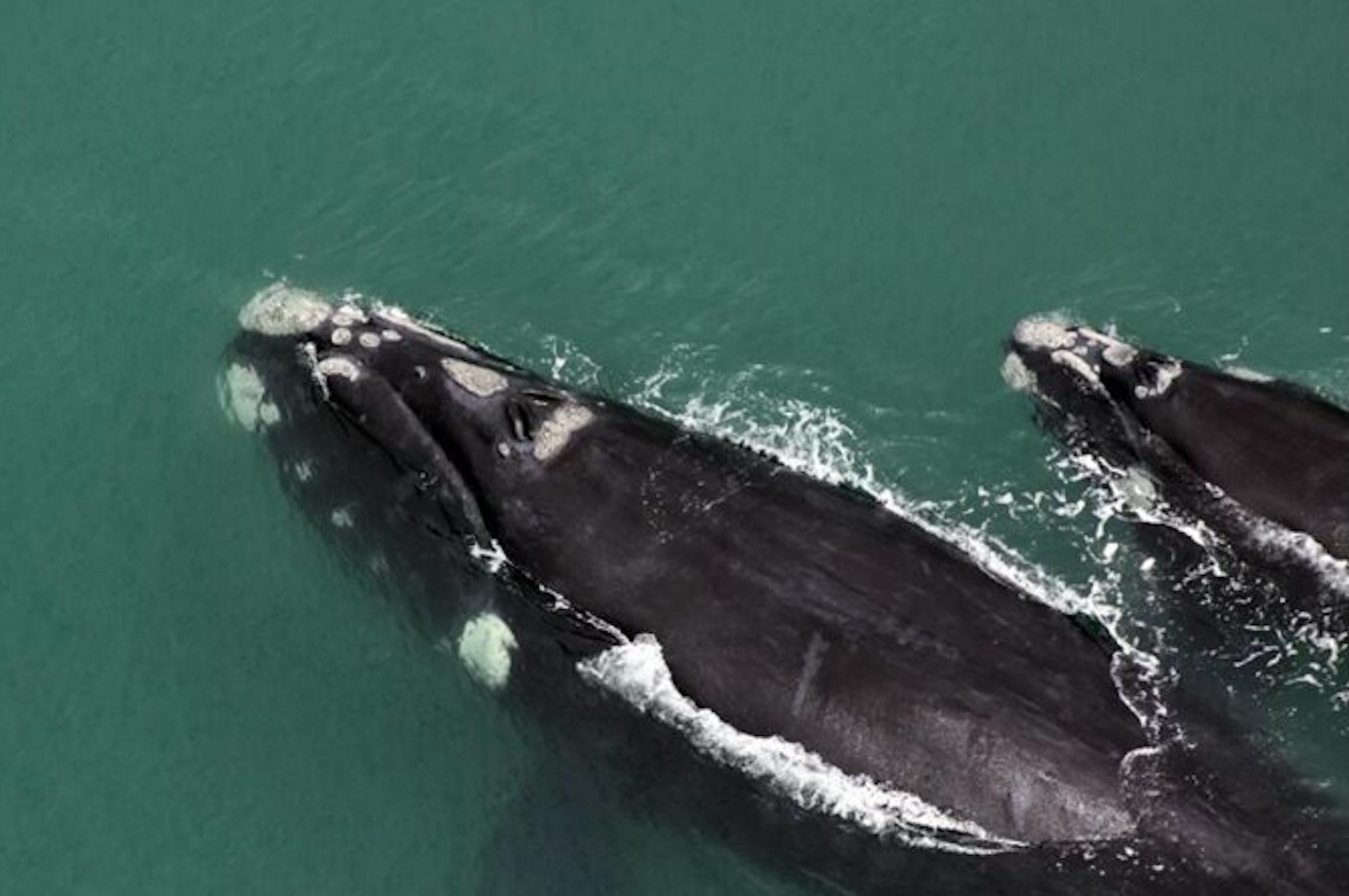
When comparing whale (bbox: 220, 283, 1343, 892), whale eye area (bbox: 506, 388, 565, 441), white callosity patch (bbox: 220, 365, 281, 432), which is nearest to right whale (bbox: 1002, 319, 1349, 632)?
whale (bbox: 220, 283, 1343, 892)

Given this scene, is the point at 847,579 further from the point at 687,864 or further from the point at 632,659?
the point at 687,864

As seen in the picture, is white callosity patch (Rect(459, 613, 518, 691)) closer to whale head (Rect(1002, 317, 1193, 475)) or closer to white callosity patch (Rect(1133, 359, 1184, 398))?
whale head (Rect(1002, 317, 1193, 475))

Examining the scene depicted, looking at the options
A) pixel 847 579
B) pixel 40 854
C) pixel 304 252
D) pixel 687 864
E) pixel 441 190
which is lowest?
pixel 40 854

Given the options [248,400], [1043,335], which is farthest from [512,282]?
[1043,335]

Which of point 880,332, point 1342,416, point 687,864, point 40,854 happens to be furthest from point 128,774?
point 1342,416

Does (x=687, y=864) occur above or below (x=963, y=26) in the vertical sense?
below

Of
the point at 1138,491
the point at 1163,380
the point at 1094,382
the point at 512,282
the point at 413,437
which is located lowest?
the point at 413,437

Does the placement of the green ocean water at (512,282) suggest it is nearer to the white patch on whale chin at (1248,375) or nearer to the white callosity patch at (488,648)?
the white patch on whale chin at (1248,375)

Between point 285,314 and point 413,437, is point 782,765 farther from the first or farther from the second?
point 285,314
